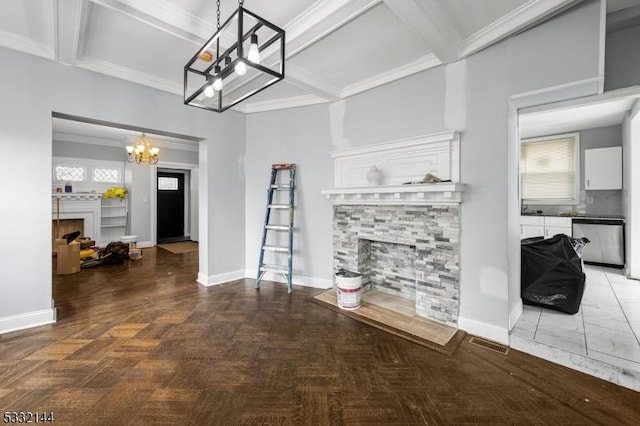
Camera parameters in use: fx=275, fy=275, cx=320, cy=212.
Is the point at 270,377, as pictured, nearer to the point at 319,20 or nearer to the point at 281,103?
the point at 319,20

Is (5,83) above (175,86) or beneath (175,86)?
beneath

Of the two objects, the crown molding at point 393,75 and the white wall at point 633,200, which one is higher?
the crown molding at point 393,75

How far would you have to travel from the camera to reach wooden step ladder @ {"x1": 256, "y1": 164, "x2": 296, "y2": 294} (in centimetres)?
386

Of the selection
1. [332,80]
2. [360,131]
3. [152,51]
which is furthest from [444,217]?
[152,51]

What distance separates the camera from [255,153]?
14.0 feet

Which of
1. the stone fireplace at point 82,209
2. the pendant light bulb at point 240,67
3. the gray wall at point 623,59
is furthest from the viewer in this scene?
the stone fireplace at point 82,209

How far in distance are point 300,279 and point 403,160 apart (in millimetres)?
2202

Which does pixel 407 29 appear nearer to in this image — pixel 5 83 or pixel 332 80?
pixel 332 80

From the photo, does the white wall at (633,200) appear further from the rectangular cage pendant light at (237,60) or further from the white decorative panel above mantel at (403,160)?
the rectangular cage pendant light at (237,60)

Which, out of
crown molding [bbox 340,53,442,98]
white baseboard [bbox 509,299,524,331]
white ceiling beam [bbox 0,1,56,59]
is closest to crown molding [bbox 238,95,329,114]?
crown molding [bbox 340,53,442,98]

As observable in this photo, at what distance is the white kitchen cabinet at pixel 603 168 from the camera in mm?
4480

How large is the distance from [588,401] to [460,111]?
2.36m

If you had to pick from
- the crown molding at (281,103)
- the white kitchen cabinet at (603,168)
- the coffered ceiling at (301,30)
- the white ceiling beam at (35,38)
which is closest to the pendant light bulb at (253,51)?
the coffered ceiling at (301,30)

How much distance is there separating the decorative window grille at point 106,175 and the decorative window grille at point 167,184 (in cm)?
129
